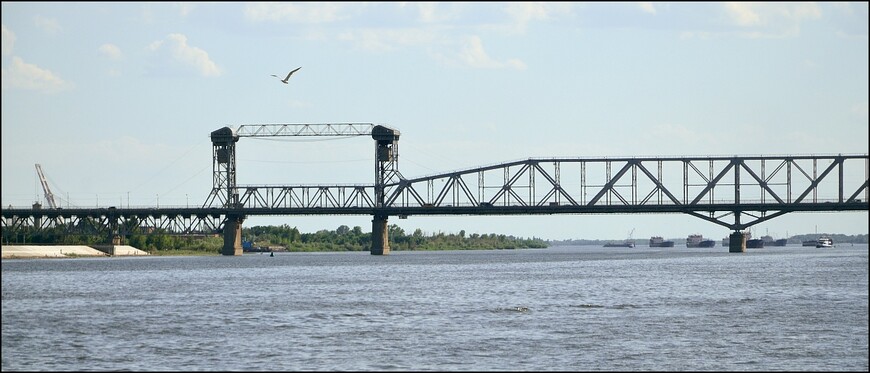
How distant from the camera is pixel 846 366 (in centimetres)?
4600

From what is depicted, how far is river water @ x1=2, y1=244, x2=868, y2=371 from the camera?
47781 millimetres

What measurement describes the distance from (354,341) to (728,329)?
16.5m

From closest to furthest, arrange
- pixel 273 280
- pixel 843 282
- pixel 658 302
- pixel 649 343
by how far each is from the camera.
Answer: pixel 649 343 → pixel 658 302 → pixel 843 282 → pixel 273 280

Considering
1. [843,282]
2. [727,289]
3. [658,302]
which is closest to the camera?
[658,302]

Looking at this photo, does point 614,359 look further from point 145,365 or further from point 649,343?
point 145,365

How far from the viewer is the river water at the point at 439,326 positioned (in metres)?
47.8

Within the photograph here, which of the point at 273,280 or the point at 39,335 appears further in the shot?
the point at 273,280

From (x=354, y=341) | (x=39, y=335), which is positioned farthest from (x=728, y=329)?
(x=39, y=335)

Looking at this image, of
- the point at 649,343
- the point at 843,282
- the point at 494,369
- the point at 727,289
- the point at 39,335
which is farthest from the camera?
the point at 843,282

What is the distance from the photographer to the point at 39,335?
56.4 meters

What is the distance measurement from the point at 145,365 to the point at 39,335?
1161cm

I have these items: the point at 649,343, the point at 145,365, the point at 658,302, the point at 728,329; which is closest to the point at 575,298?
the point at 658,302

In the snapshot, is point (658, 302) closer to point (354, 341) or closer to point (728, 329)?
point (728, 329)

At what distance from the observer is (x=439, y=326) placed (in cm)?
5997
